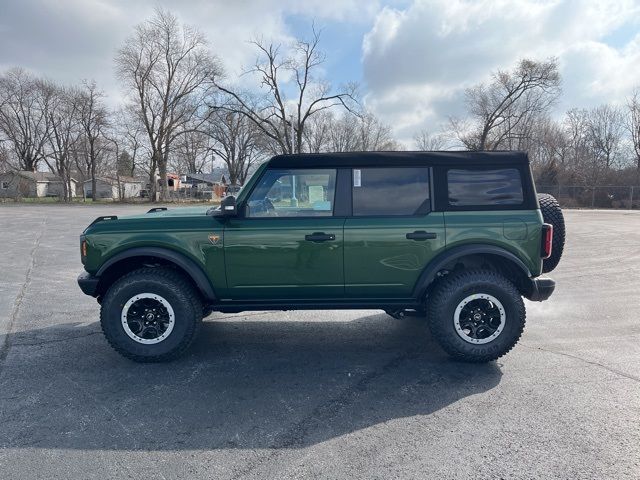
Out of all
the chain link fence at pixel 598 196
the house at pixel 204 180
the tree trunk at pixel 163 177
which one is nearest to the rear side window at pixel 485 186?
the chain link fence at pixel 598 196

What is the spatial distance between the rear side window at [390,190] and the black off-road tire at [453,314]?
0.89 meters

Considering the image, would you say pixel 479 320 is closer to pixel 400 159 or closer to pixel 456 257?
pixel 456 257

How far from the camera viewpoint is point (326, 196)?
13.1 ft

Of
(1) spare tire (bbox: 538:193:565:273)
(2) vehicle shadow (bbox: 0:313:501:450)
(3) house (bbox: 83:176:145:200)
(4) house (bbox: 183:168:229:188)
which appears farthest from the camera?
(4) house (bbox: 183:168:229:188)

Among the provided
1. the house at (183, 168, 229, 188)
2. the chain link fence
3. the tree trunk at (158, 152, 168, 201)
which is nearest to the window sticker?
the chain link fence

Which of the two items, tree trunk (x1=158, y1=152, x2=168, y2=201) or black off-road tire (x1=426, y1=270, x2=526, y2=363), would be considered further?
tree trunk (x1=158, y1=152, x2=168, y2=201)

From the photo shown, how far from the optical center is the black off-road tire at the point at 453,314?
12.6ft

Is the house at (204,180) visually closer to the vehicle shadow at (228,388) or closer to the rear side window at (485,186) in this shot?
the vehicle shadow at (228,388)

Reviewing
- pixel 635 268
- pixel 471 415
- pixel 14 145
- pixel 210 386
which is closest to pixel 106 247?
pixel 210 386

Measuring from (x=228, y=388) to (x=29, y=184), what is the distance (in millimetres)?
68622

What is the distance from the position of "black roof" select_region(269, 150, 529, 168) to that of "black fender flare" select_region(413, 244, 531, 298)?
86cm

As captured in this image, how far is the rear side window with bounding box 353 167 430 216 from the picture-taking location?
396 centimetres

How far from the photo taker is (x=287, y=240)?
3.85m

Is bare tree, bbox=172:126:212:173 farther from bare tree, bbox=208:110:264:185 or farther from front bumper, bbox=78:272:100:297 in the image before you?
front bumper, bbox=78:272:100:297
